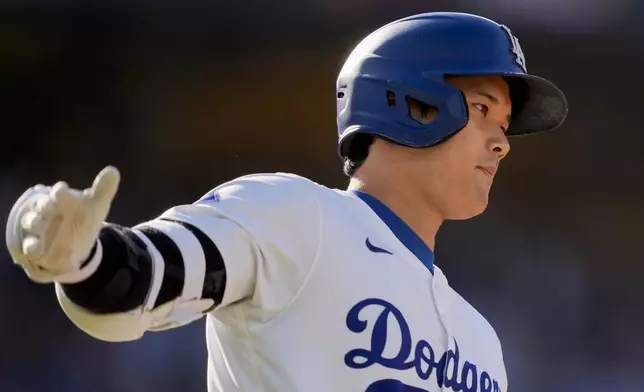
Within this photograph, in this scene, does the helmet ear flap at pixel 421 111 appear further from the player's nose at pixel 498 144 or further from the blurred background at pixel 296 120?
the blurred background at pixel 296 120

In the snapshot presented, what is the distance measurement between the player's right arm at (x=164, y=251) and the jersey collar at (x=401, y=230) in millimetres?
260

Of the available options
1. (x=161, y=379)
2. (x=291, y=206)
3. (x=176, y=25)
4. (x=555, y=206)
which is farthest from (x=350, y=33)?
(x=291, y=206)

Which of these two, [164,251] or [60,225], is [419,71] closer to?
[164,251]

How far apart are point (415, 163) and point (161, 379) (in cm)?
312

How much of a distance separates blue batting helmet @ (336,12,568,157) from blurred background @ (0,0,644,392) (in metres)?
3.08

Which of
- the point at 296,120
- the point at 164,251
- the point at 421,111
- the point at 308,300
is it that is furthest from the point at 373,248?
the point at 296,120

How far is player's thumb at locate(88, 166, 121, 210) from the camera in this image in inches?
44.2

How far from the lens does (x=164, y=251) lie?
51.3 inches

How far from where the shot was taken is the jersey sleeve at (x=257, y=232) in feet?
4.55

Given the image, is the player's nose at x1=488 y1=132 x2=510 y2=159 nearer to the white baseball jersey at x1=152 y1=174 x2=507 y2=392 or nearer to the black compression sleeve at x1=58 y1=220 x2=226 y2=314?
the white baseball jersey at x1=152 y1=174 x2=507 y2=392

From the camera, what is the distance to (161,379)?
472 cm

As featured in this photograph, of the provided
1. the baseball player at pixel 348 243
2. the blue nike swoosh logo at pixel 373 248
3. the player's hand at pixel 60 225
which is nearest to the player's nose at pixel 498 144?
the baseball player at pixel 348 243

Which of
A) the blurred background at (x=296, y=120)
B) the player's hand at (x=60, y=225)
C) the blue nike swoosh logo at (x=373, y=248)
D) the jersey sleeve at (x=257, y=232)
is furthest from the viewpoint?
the blurred background at (x=296, y=120)

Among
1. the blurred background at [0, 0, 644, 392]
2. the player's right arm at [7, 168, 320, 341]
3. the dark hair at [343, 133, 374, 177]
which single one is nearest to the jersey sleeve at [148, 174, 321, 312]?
the player's right arm at [7, 168, 320, 341]
